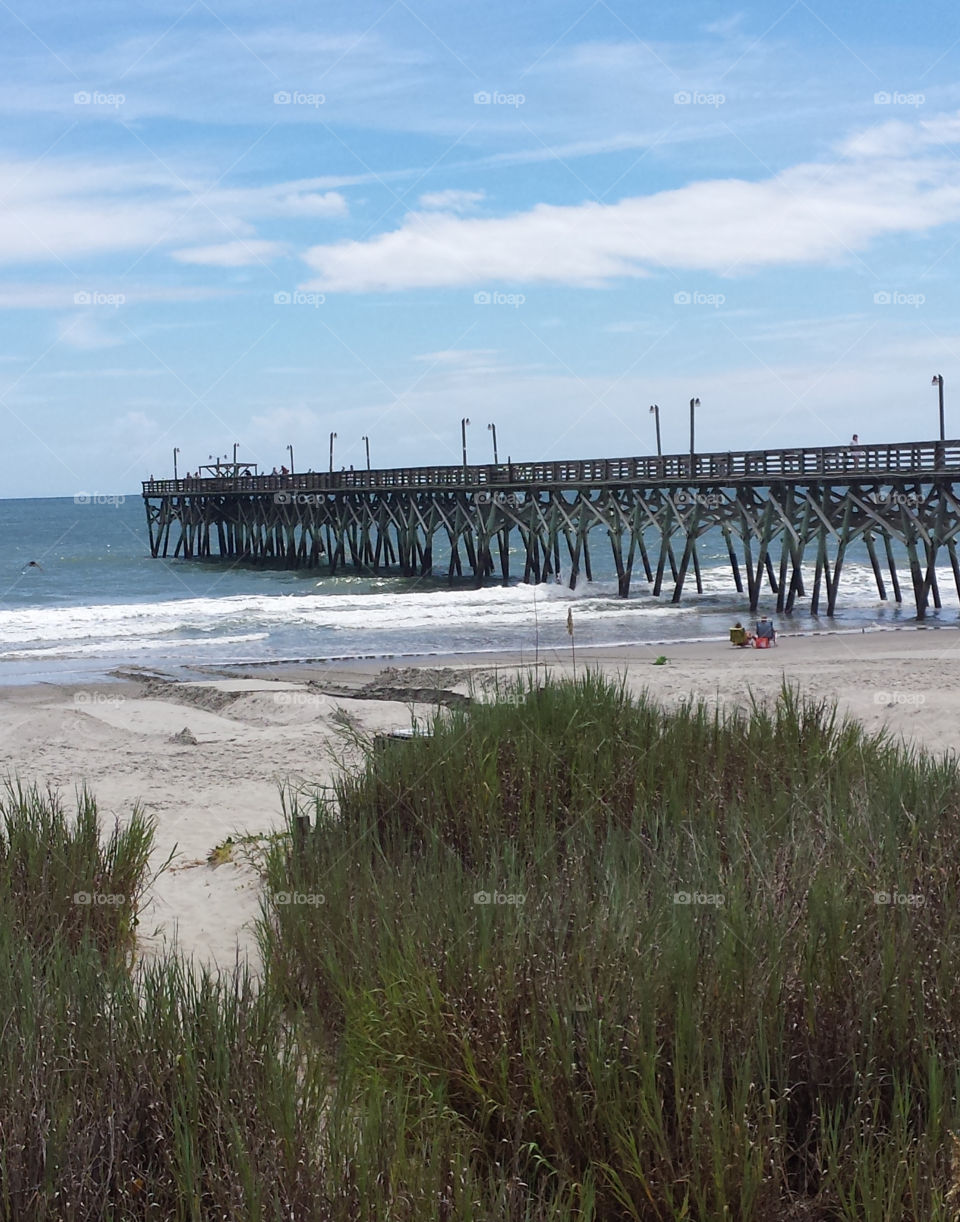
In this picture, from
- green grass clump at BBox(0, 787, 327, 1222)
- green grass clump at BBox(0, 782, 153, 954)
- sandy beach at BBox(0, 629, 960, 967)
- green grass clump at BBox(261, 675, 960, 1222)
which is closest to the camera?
green grass clump at BBox(0, 787, 327, 1222)

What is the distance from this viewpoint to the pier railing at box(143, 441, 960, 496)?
27.0 m

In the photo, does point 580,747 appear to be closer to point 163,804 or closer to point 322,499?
point 163,804

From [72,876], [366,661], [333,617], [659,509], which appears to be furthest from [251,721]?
[659,509]

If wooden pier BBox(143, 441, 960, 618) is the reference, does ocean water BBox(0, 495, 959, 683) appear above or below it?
below

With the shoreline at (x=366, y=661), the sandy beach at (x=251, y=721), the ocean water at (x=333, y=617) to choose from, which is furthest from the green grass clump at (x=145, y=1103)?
the shoreline at (x=366, y=661)

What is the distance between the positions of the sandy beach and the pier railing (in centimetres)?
529

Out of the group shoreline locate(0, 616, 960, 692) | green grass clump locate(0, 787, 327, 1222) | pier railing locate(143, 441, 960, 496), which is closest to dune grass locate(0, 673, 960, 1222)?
green grass clump locate(0, 787, 327, 1222)

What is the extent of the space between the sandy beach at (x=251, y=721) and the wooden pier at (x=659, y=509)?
5.26 meters

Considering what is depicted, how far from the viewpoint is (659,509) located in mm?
36094

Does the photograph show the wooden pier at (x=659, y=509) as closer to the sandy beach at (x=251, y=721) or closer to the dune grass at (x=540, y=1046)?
the sandy beach at (x=251, y=721)

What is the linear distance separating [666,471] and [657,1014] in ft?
101

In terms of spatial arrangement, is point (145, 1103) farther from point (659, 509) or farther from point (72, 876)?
point (659, 509)

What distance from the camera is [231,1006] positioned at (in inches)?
154

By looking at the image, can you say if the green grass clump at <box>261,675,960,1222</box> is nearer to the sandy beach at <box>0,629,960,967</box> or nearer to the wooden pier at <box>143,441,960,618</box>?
the sandy beach at <box>0,629,960,967</box>
